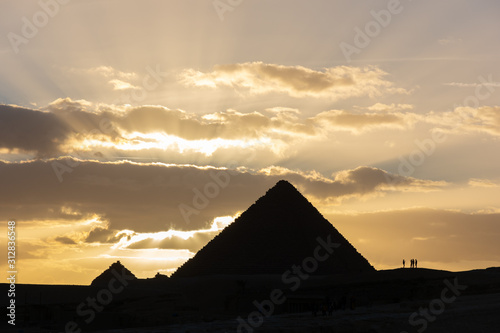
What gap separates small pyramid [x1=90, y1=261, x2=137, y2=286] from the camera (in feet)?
219

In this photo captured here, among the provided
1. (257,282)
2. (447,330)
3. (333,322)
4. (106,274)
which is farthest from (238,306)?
(106,274)

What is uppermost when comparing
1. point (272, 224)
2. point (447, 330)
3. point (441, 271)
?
point (272, 224)

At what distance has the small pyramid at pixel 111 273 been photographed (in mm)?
66812

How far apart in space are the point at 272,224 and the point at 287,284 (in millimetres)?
7614

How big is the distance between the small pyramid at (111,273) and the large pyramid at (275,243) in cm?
1191

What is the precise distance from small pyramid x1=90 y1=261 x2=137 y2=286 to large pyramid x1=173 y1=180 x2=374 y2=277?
1191 centimetres

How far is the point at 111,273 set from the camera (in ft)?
222

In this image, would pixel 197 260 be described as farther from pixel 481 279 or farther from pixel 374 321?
pixel 374 321

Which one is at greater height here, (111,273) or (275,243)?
(275,243)

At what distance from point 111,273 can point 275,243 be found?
22.4 meters

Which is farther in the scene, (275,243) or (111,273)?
(111,273)

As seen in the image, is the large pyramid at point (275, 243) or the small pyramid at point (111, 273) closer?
the large pyramid at point (275, 243)

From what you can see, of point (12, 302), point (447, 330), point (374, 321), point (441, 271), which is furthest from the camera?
point (441, 271)

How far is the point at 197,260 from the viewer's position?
55781 mm
